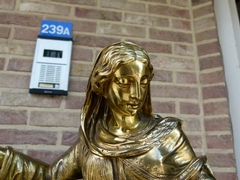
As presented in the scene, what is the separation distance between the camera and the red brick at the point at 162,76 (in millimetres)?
1192

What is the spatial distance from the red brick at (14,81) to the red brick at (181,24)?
A: 2.38 ft

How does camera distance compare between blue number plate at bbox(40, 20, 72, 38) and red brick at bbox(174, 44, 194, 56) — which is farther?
red brick at bbox(174, 44, 194, 56)

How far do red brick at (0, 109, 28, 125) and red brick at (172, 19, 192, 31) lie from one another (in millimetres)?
797

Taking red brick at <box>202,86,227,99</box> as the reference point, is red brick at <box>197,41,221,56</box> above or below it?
above

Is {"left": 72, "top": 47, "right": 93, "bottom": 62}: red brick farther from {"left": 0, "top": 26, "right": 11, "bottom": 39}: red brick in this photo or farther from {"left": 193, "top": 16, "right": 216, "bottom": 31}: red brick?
{"left": 193, "top": 16, "right": 216, "bottom": 31}: red brick

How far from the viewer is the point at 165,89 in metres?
1.18

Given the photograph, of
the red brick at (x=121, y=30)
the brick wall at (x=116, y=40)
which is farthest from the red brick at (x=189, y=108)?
the red brick at (x=121, y=30)

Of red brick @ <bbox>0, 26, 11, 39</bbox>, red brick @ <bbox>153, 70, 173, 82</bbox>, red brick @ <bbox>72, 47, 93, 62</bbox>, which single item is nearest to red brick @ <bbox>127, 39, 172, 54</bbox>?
red brick @ <bbox>153, 70, 173, 82</bbox>

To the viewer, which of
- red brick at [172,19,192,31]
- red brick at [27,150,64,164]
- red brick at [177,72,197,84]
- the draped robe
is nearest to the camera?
the draped robe

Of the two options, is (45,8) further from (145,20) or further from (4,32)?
(145,20)

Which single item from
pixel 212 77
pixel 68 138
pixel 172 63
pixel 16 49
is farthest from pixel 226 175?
pixel 16 49

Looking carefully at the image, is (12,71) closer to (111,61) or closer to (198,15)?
(111,61)

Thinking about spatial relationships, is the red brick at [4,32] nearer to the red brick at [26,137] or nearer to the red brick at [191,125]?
the red brick at [26,137]

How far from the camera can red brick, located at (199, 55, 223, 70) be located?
3.91 ft
